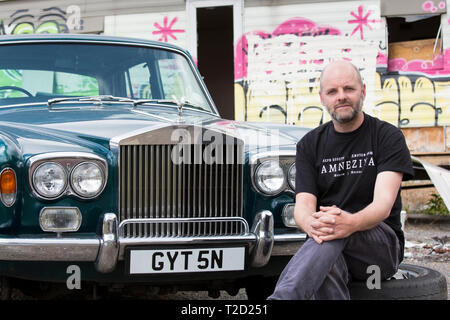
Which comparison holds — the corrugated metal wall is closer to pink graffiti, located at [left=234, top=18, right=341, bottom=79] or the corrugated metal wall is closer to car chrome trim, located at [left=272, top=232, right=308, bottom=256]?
pink graffiti, located at [left=234, top=18, right=341, bottom=79]

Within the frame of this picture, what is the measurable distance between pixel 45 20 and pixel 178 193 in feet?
25.5

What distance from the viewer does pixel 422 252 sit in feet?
18.1

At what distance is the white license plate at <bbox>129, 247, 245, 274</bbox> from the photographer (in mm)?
2668

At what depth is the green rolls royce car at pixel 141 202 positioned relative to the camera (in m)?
2.63

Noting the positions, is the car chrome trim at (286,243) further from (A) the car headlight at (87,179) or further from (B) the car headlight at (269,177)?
(A) the car headlight at (87,179)

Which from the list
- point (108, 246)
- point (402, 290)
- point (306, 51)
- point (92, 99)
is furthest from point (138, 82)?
point (306, 51)

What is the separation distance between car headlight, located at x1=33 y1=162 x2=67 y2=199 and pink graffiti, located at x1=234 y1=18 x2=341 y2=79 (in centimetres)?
662

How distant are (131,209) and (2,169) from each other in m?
0.61

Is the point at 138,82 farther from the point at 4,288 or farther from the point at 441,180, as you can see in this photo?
the point at 441,180

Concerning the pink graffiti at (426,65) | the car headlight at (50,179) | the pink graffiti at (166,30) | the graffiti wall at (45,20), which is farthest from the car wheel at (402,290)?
the graffiti wall at (45,20)

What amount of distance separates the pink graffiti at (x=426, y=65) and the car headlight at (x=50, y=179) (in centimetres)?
710

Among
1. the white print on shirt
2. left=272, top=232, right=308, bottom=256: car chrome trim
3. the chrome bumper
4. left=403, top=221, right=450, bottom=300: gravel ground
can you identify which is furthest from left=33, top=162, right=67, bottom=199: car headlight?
left=403, top=221, right=450, bottom=300: gravel ground

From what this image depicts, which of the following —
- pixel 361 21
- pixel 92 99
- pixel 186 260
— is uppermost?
pixel 361 21
